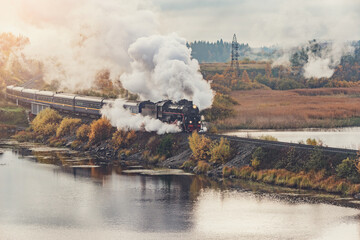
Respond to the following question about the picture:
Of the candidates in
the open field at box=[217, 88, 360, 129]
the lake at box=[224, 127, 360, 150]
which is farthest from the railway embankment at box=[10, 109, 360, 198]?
the open field at box=[217, 88, 360, 129]

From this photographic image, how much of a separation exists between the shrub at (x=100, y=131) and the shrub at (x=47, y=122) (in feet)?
53.9

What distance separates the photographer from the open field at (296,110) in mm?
107125

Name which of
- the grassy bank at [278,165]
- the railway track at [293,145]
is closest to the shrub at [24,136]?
the grassy bank at [278,165]

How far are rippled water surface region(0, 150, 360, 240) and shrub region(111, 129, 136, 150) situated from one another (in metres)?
16.9

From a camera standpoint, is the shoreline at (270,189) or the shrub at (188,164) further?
the shrub at (188,164)

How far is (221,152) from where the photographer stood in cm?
6500

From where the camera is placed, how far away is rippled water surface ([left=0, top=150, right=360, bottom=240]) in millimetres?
42594

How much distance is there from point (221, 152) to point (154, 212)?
58.9 ft

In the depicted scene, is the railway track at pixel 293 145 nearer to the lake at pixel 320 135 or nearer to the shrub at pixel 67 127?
the lake at pixel 320 135

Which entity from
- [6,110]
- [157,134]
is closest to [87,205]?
[157,134]

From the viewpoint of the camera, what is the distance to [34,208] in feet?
167

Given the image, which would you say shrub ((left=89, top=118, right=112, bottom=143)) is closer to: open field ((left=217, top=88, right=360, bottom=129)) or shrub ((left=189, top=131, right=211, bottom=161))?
shrub ((left=189, top=131, right=211, bottom=161))

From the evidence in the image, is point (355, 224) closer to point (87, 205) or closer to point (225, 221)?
point (225, 221)

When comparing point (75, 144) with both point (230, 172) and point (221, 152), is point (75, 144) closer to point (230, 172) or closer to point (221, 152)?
point (221, 152)
